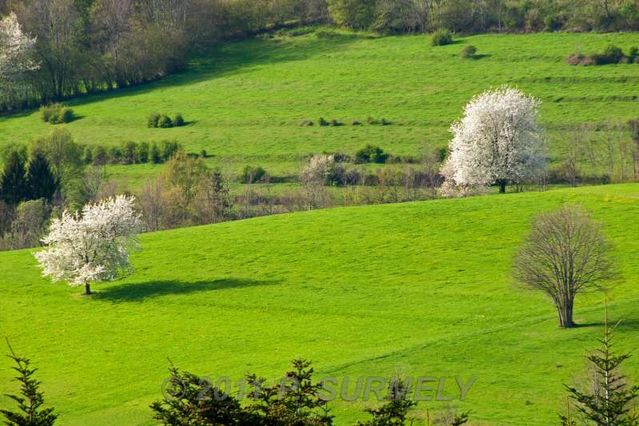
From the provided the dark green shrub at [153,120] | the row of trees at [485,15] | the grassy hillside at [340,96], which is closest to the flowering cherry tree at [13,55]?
the grassy hillside at [340,96]

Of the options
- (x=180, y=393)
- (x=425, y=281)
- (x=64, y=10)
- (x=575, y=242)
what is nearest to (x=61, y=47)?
(x=64, y=10)

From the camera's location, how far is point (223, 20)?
169m

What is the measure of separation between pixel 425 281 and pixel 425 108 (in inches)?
2385

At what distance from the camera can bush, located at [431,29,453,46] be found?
14925 centimetres

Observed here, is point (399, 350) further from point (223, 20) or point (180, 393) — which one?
point (223, 20)

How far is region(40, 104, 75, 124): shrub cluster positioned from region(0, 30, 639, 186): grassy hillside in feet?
3.78

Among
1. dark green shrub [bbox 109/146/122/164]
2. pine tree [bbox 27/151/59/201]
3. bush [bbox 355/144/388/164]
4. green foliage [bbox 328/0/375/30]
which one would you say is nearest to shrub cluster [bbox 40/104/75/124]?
dark green shrub [bbox 109/146/122/164]

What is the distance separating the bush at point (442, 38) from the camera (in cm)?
14925

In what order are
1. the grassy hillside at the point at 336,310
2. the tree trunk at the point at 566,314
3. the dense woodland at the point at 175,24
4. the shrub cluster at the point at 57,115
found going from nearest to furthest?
1. the grassy hillside at the point at 336,310
2. the tree trunk at the point at 566,314
3. the shrub cluster at the point at 57,115
4. the dense woodland at the point at 175,24

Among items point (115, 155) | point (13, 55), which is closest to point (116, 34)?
point (13, 55)

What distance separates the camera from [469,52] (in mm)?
144250

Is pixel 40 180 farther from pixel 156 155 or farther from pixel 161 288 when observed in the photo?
pixel 161 288

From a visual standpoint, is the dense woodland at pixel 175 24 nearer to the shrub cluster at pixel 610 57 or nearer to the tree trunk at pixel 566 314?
the shrub cluster at pixel 610 57

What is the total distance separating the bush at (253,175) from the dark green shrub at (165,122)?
22986 mm
